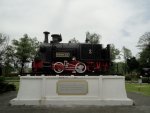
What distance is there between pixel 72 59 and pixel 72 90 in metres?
2.50

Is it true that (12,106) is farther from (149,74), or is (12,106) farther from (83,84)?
(149,74)

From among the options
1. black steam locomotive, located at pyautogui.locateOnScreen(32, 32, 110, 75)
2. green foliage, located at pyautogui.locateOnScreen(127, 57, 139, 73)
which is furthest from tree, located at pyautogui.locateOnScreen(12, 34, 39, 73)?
→ black steam locomotive, located at pyautogui.locateOnScreen(32, 32, 110, 75)

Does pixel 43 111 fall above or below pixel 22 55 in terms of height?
below

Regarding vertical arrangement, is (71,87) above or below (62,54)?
below

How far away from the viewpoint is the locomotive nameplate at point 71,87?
13.9 m

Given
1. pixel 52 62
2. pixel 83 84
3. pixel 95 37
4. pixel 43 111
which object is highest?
pixel 95 37

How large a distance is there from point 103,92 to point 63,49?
148 inches

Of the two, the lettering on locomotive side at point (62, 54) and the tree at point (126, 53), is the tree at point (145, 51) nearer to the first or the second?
the tree at point (126, 53)

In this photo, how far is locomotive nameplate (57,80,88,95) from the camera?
13914 millimetres

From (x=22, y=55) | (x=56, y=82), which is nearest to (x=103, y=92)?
(x=56, y=82)

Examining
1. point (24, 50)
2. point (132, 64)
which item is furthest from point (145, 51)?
point (24, 50)

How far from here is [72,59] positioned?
52.5ft

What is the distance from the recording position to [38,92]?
1395cm

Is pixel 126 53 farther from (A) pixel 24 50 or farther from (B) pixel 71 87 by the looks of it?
(B) pixel 71 87
